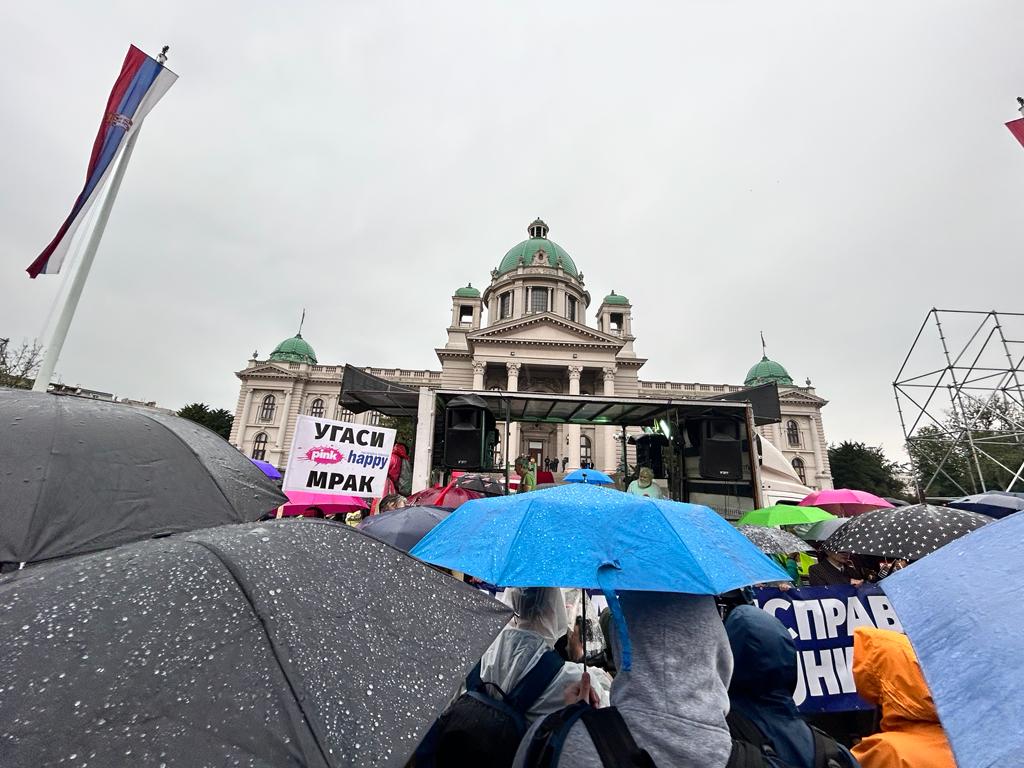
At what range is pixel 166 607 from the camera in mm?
1007

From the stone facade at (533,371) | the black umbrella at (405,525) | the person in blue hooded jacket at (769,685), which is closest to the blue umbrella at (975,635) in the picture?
the person in blue hooded jacket at (769,685)

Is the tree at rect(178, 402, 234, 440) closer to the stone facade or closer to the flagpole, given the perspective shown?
the stone facade

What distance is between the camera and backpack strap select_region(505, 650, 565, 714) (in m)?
2.04

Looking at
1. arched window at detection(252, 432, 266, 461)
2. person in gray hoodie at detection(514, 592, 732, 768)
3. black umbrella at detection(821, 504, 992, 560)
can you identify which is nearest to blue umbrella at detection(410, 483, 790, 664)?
person in gray hoodie at detection(514, 592, 732, 768)

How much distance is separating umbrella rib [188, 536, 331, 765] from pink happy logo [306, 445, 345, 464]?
5.23 metres

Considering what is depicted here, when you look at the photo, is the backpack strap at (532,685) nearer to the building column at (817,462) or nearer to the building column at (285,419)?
the building column at (285,419)

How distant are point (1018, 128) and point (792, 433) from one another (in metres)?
44.5

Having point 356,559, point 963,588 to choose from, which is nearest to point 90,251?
point 356,559

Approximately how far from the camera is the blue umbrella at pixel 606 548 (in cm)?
172

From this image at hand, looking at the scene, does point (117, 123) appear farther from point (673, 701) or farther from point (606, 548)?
point (673, 701)

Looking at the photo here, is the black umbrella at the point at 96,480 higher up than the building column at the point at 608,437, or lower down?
lower down

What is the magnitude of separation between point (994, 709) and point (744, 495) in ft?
39.5

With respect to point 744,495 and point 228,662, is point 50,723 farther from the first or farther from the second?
point 744,495

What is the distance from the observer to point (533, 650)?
2139 mm
